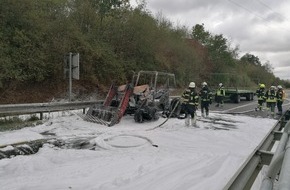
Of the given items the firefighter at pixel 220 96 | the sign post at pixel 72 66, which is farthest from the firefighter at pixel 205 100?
the sign post at pixel 72 66

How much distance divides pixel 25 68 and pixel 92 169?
1259 cm

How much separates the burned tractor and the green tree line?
20.1 ft

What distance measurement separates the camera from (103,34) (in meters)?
23.5

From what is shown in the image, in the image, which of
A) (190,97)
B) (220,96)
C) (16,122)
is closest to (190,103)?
(190,97)

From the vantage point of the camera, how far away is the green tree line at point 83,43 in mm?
16516

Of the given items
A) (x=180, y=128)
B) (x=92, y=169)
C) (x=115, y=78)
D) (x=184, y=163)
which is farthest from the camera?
(x=115, y=78)

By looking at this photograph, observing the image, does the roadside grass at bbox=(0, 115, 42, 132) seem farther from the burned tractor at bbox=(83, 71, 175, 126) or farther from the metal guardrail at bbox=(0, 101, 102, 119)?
the burned tractor at bbox=(83, 71, 175, 126)

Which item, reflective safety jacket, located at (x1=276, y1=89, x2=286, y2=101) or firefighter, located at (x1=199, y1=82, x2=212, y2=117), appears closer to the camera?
firefighter, located at (x1=199, y1=82, x2=212, y2=117)

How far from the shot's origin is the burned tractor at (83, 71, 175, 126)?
36.8 feet

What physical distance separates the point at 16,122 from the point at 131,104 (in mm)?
4179

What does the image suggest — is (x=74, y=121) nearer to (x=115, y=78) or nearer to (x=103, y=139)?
(x=103, y=139)

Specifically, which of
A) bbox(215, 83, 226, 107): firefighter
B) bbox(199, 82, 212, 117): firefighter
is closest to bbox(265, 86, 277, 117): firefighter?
bbox(199, 82, 212, 117): firefighter

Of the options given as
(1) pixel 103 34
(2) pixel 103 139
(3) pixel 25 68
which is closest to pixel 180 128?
(2) pixel 103 139

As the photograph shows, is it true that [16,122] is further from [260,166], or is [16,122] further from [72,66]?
[260,166]
